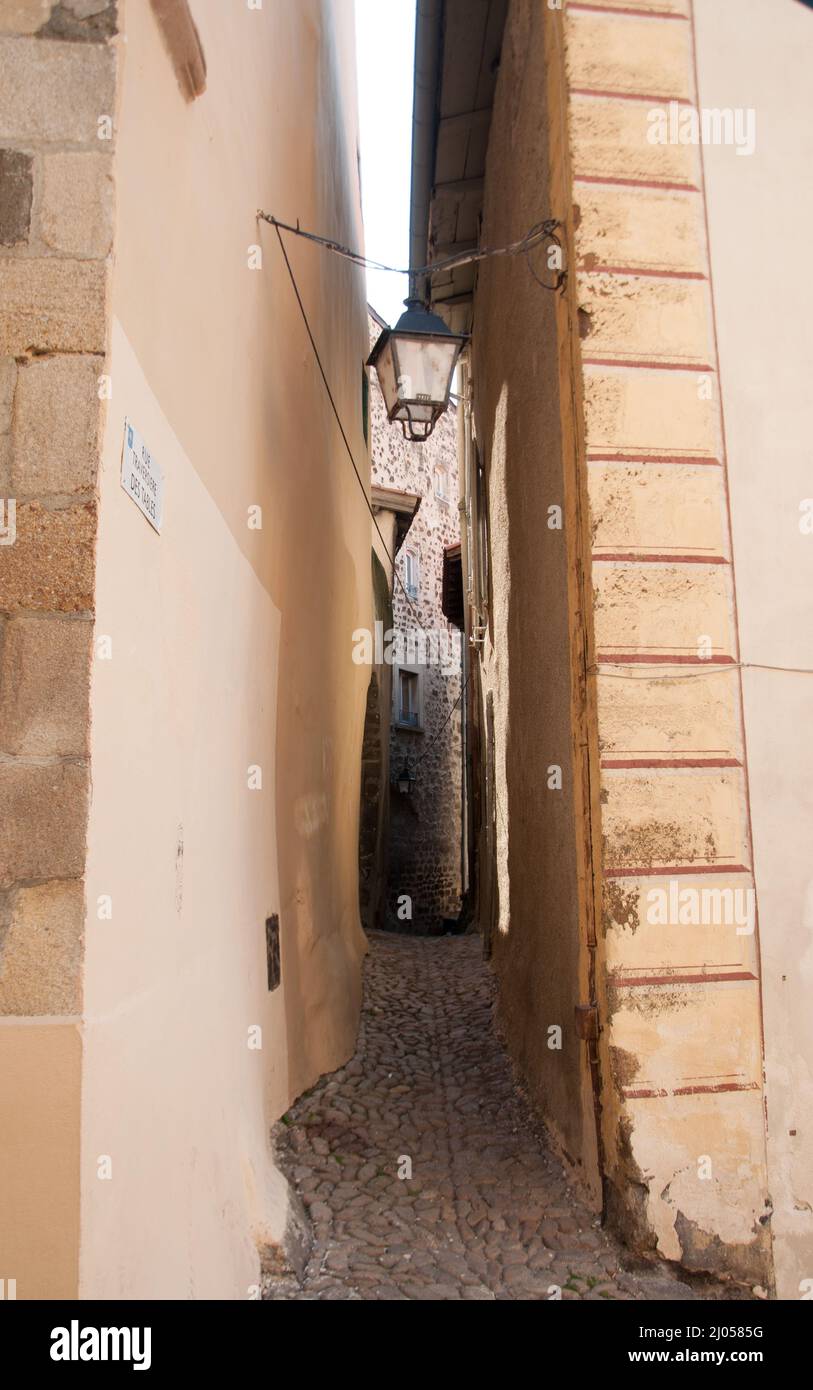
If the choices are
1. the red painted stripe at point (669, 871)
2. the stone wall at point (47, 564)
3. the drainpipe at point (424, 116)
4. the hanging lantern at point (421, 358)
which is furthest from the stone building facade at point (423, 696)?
the stone wall at point (47, 564)

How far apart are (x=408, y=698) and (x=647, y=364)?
48.5ft

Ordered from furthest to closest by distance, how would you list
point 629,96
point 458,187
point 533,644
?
point 458,187
point 533,644
point 629,96

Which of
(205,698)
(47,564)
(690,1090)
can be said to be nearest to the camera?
(47,564)

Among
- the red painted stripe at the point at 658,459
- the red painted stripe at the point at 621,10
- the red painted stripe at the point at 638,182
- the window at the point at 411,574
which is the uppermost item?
the window at the point at 411,574

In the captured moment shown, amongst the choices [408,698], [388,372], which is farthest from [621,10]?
[408,698]

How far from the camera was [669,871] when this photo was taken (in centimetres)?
346

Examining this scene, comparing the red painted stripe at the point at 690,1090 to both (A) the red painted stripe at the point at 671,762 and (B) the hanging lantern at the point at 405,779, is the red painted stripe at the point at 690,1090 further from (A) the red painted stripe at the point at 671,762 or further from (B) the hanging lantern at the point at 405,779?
(B) the hanging lantern at the point at 405,779

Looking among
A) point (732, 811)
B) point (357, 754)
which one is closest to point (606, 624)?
point (732, 811)

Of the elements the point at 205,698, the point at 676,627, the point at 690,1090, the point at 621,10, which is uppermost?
the point at 621,10

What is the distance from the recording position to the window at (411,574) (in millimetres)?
17984

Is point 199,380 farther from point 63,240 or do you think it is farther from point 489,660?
point 489,660

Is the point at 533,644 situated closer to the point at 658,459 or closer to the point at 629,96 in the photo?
the point at 658,459

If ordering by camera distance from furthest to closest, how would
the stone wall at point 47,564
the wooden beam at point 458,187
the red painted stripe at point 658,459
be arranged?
the wooden beam at point 458,187 < the red painted stripe at point 658,459 < the stone wall at point 47,564

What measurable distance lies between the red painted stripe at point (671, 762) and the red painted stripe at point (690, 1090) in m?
1.07
